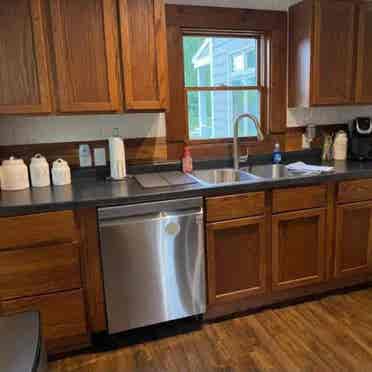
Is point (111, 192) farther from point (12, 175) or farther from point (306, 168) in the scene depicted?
point (306, 168)

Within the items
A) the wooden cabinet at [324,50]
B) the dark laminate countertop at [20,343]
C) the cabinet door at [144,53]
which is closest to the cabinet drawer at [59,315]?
the dark laminate countertop at [20,343]

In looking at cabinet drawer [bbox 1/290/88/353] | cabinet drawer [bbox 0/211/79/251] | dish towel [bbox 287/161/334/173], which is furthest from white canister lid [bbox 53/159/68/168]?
dish towel [bbox 287/161/334/173]

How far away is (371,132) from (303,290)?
1.39 meters

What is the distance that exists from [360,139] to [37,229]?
240 cm

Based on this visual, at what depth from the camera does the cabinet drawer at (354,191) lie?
2264mm

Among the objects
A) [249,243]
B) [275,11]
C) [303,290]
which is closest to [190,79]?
[275,11]

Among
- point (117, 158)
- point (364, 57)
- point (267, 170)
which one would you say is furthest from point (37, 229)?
point (364, 57)

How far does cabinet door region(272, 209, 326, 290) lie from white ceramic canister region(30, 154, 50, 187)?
1444 mm

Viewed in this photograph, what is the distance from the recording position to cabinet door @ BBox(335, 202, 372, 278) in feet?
7.62

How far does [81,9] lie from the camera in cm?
190

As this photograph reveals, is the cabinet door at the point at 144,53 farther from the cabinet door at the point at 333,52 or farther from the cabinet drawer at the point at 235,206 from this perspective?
the cabinet door at the point at 333,52

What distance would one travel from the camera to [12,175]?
6.55 feet

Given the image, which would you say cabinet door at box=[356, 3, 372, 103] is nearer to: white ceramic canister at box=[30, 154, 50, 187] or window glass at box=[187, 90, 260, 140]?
window glass at box=[187, 90, 260, 140]

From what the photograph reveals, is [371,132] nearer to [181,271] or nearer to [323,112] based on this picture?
[323,112]
